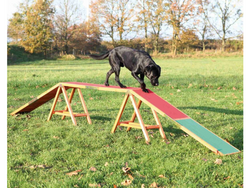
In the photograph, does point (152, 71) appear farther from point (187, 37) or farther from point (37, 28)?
point (187, 37)

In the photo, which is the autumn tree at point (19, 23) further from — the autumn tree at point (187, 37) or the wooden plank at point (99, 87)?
the wooden plank at point (99, 87)

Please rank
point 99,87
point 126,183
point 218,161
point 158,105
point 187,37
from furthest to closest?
point 187,37, point 99,87, point 158,105, point 218,161, point 126,183

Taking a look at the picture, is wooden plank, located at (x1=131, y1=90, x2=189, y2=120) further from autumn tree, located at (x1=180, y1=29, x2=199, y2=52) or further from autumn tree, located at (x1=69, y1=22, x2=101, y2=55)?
autumn tree, located at (x1=69, y1=22, x2=101, y2=55)

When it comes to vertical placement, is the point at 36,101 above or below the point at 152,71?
below

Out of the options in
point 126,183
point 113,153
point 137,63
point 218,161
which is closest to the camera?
point 126,183

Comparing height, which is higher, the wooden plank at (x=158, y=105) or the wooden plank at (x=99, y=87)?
the wooden plank at (x=99, y=87)

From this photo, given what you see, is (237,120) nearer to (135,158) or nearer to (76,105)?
(135,158)

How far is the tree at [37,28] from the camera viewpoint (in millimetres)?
40728

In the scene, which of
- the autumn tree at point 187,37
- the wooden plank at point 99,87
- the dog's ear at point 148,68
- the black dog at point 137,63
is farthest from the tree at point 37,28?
the dog's ear at point 148,68

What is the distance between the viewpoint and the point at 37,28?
41.2 metres

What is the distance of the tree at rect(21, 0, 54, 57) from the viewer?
134 ft

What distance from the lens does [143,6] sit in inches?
1777

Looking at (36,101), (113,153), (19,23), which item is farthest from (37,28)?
(113,153)

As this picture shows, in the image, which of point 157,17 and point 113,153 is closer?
point 113,153
